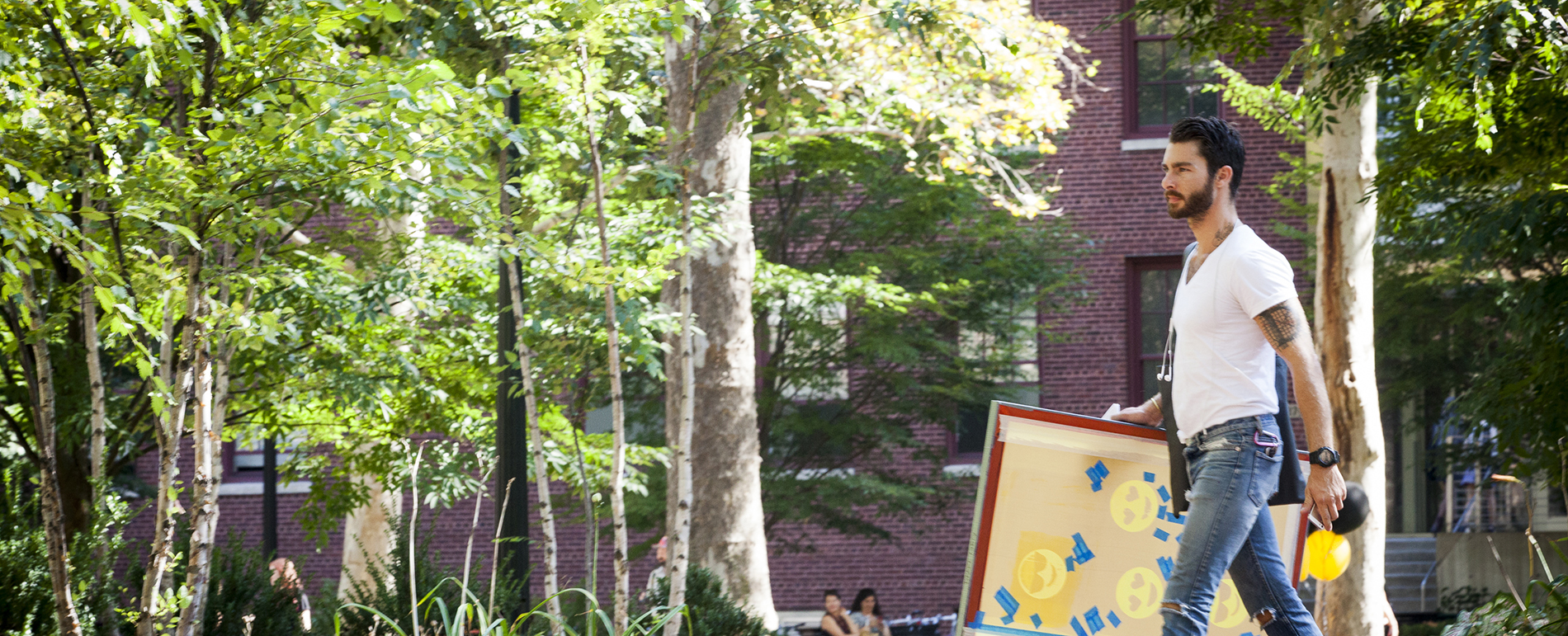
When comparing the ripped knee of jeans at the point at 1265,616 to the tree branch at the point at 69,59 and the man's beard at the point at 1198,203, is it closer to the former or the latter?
the man's beard at the point at 1198,203

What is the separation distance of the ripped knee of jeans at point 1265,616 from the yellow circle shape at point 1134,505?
2.44 ft

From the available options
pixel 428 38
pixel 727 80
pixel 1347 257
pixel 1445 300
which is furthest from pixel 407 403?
pixel 1445 300

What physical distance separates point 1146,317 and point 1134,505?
13.8 meters

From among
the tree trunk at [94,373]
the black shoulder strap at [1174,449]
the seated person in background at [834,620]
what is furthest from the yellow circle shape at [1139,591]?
the seated person in background at [834,620]

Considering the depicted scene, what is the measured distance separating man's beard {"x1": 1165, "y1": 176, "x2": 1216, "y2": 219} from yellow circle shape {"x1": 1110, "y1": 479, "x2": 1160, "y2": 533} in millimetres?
1115

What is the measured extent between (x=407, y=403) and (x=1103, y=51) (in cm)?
1205

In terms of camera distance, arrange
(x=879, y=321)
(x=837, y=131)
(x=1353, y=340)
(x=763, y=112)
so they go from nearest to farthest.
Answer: (x=1353, y=340)
(x=763, y=112)
(x=837, y=131)
(x=879, y=321)

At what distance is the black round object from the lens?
3.84 metres

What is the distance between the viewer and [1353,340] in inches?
367

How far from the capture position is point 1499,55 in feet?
19.9

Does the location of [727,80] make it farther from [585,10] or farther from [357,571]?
[357,571]

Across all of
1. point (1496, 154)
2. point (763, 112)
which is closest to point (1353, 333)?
point (1496, 154)

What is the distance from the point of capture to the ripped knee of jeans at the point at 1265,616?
3523 mm

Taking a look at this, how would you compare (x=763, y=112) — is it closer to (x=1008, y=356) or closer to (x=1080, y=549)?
(x=1008, y=356)
